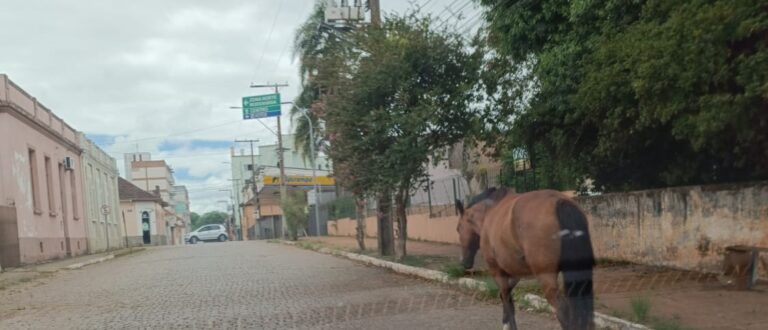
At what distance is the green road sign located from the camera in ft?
127

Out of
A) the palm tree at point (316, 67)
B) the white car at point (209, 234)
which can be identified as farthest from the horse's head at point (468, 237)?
the white car at point (209, 234)

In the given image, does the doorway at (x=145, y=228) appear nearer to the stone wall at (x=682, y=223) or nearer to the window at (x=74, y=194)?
the window at (x=74, y=194)

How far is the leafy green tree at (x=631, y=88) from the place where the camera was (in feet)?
21.7

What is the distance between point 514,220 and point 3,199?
18.6 m

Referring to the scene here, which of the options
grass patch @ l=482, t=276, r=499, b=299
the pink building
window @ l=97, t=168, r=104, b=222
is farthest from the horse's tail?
window @ l=97, t=168, r=104, b=222

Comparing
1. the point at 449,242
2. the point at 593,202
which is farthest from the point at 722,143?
the point at 449,242

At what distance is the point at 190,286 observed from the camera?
12070 mm

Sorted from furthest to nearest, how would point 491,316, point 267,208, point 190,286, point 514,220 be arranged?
point 267,208 < point 190,286 < point 491,316 < point 514,220

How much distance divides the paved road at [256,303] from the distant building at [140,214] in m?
46.4

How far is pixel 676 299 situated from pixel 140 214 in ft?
190

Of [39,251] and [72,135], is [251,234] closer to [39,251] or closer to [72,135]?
[72,135]

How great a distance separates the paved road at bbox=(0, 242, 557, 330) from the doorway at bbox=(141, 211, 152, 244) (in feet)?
156

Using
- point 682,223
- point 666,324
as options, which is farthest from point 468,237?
point 682,223

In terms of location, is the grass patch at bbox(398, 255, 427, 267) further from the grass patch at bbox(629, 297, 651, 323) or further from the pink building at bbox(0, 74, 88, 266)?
the pink building at bbox(0, 74, 88, 266)
